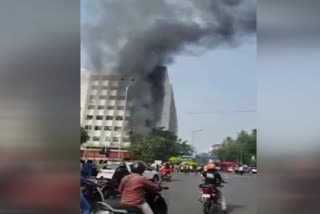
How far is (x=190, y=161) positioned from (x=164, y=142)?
14 cm

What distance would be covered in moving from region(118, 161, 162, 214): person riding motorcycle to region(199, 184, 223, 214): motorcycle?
20 centimetres

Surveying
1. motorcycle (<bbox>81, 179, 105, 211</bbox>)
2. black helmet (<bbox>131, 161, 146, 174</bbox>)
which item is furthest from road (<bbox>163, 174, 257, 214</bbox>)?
motorcycle (<bbox>81, 179, 105, 211</bbox>)

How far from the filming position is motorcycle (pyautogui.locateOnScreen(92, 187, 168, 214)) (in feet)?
6.11

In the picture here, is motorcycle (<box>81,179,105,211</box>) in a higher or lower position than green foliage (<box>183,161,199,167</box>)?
lower

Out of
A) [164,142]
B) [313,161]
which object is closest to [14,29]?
[164,142]

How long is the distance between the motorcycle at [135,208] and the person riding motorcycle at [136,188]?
17mm

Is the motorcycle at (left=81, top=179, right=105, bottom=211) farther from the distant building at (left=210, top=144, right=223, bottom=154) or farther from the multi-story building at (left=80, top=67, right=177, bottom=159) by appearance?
the distant building at (left=210, top=144, right=223, bottom=154)

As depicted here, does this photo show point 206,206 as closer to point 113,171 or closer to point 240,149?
point 240,149

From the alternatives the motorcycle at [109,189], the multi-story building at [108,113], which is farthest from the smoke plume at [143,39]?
the motorcycle at [109,189]

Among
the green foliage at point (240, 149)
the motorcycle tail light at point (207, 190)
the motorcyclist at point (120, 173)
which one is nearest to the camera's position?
the green foliage at point (240, 149)

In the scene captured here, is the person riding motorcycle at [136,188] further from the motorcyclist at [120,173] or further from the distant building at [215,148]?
the distant building at [215,148]

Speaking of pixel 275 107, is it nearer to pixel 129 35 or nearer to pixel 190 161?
pixel 190 161

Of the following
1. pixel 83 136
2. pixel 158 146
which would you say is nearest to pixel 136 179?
pixel 158 146

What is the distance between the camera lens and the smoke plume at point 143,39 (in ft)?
5.93
